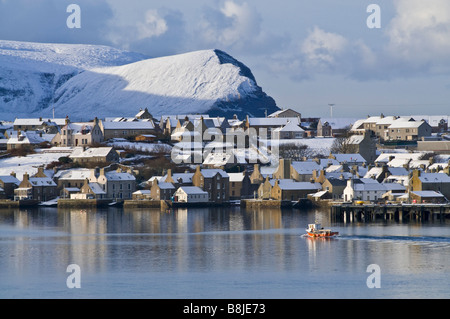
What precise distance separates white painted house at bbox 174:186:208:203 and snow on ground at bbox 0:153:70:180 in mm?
19179

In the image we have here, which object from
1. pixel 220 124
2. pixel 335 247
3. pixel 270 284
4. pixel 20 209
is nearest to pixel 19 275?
pixel 270 284

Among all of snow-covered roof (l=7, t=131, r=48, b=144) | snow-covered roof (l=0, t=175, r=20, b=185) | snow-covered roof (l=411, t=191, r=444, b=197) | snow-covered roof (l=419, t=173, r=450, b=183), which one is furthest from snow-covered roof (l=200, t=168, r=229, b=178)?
snow-covered roof (l=7, t=131, r=48, b=144)

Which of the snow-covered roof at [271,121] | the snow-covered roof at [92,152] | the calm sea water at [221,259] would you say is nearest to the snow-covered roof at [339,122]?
the snow-covered roof at [271,121]

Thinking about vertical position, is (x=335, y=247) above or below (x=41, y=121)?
below

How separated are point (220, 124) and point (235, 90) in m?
58.1

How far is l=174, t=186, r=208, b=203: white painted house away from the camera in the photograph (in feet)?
287

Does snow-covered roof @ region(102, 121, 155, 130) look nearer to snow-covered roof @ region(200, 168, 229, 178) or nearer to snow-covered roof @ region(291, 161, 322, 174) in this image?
snow-covered roof @ region(200, 168, 229, 178)

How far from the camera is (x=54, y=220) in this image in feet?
242

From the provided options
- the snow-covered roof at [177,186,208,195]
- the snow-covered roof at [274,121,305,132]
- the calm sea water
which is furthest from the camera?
the snow-covered roof at [274,121,305,132]

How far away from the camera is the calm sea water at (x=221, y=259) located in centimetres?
3959

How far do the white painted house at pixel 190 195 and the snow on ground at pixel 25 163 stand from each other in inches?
755

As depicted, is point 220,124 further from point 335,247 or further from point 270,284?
point 270,284

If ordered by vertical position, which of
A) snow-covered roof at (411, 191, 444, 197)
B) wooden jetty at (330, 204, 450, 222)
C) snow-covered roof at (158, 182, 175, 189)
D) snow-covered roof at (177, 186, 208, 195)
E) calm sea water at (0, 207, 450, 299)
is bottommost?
calm sea water at (0, 207, 450, 299)

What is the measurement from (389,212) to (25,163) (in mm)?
45814
